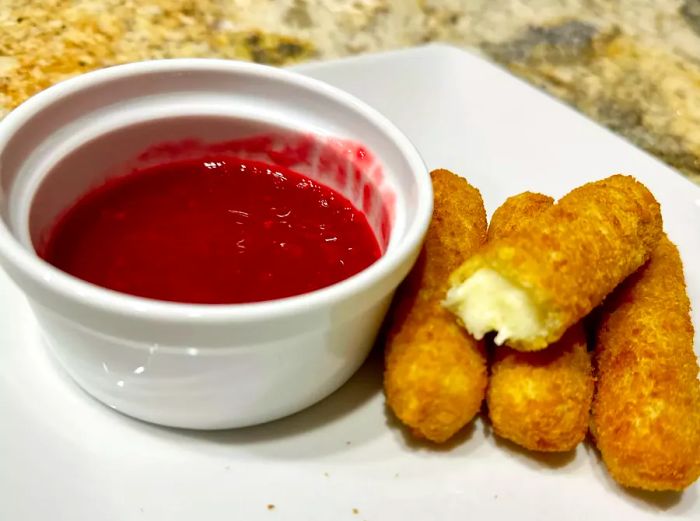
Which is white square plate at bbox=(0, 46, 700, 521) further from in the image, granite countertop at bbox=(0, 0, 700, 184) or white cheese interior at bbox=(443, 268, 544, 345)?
granite countertop at bbox=(0, 0, 700, 184)

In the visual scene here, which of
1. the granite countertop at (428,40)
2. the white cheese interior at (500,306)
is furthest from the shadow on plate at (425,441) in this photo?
the granite countertop at (428,40)

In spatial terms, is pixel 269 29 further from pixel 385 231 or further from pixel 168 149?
pixel 385 231

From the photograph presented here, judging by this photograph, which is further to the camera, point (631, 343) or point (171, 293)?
point (631, 343)

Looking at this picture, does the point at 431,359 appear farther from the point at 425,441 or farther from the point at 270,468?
the point at 270,468

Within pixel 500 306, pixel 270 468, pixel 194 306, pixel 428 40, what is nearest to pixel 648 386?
pixel 500 306

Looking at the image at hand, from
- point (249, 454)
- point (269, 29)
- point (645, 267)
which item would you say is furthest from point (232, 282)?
point (269, 29)
